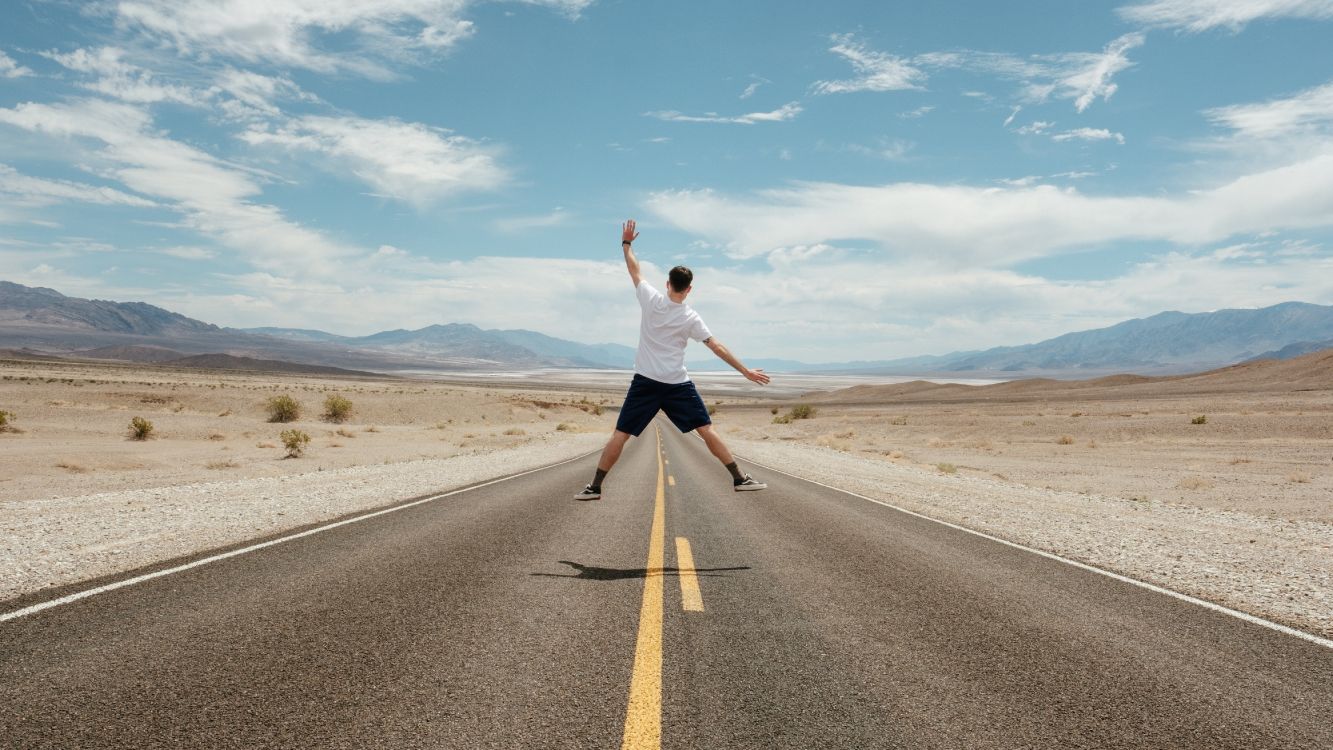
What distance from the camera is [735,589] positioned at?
19.3ft

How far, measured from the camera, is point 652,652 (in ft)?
13.9

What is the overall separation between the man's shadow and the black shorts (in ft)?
4.98

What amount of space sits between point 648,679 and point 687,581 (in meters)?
2.33

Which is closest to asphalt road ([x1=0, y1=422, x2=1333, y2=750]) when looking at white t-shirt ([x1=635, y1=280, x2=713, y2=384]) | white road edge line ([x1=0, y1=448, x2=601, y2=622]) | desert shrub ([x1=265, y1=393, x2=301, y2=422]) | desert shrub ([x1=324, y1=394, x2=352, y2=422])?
white road edge line ([x1=0, y1=448, x2=601, y2=622])

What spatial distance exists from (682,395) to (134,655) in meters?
5.04

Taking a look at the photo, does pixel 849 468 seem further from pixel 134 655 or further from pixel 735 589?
pixel 134 655

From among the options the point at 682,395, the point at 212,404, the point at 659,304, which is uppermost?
the point at 659,304

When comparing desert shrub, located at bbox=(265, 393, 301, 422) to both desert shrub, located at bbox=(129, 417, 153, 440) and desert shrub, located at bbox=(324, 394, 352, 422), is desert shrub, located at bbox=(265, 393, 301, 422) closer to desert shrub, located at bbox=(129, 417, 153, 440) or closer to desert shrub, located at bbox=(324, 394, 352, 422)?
desert shrub, located at bbox=(324, 394, 352, 422)

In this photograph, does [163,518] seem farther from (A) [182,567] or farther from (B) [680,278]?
(B) [680,278]

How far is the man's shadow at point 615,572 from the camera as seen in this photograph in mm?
6250

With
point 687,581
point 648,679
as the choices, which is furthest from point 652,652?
point 687,581

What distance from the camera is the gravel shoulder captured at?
21.9 feet

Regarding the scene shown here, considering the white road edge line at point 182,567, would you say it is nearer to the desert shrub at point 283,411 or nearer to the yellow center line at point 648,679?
the yellow center line at point 648,679

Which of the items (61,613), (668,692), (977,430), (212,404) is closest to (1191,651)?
(668,692)
